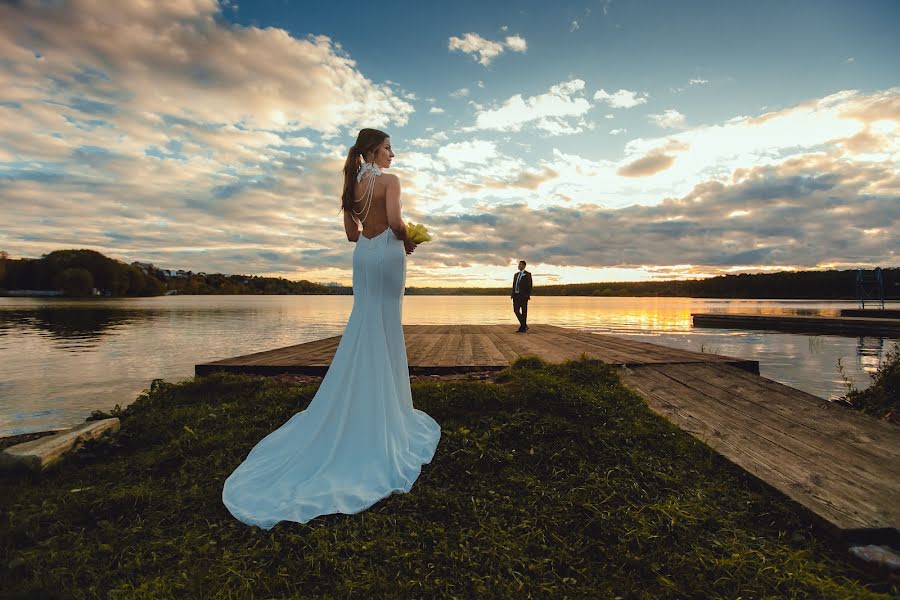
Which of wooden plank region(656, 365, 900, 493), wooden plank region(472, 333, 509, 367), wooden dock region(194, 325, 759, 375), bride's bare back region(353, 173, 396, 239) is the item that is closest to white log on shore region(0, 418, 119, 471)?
wooden dock region(194, 325, 759, 375)

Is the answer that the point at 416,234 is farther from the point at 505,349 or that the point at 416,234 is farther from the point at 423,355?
the point at 505,349

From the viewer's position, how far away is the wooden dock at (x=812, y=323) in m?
23.0

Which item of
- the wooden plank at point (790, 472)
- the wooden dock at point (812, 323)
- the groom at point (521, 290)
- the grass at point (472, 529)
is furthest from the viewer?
the wooden dock at point (812, 323)

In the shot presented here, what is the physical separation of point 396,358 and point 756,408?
4.59m

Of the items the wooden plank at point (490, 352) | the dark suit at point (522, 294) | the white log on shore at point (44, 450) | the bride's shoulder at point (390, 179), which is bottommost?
the white log on shore at point (44, 450)

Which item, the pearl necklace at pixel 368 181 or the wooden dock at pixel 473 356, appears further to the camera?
the wooden dock at pixel 473 356

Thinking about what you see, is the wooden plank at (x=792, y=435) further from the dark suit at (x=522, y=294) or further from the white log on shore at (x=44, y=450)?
the dark suit at (x=522, y=294)

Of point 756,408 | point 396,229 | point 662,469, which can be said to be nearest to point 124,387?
point 396,229

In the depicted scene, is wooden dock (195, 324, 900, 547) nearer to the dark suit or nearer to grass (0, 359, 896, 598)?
grass (0, 359, 896, 598)

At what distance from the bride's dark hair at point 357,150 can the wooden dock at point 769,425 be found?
4088mm

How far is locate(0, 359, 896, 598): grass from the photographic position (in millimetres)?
2865

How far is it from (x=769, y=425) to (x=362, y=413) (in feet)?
15.0

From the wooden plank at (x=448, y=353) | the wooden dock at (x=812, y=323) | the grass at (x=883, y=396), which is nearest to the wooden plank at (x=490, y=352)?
the wooden plank at (x=448, y=353)

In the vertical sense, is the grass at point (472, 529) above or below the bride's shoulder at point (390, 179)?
below
